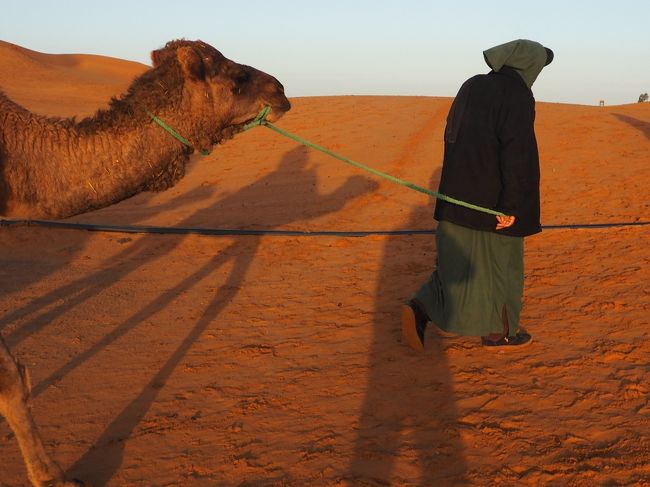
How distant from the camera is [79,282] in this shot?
26.9 feet

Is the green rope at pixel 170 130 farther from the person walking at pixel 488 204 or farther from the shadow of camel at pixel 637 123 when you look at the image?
the shadow of camel at pixel 637 123

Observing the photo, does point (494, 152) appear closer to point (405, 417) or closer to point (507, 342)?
point (507, 342)

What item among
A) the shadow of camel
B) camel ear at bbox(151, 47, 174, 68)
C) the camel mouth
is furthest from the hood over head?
the shadow of camel

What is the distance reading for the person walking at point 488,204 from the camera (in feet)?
16.7

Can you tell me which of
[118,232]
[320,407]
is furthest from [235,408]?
[118,232]

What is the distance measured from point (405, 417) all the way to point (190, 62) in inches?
107

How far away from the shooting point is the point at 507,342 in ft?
18.7

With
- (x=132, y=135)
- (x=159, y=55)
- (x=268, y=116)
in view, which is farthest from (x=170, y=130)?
(x=268, y=116)

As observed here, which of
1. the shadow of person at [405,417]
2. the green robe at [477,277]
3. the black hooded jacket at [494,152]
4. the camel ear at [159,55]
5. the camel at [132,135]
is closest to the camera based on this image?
the shadow of person at [405,417]

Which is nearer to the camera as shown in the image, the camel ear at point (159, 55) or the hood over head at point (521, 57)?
the camel ear at point (159, 55)

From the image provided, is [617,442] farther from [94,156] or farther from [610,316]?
[94,156]

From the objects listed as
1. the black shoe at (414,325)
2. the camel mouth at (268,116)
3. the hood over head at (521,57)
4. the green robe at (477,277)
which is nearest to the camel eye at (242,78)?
the camel mouth at (268,116)

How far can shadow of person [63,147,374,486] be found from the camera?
4230mm

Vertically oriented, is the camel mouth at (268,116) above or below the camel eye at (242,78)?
below
